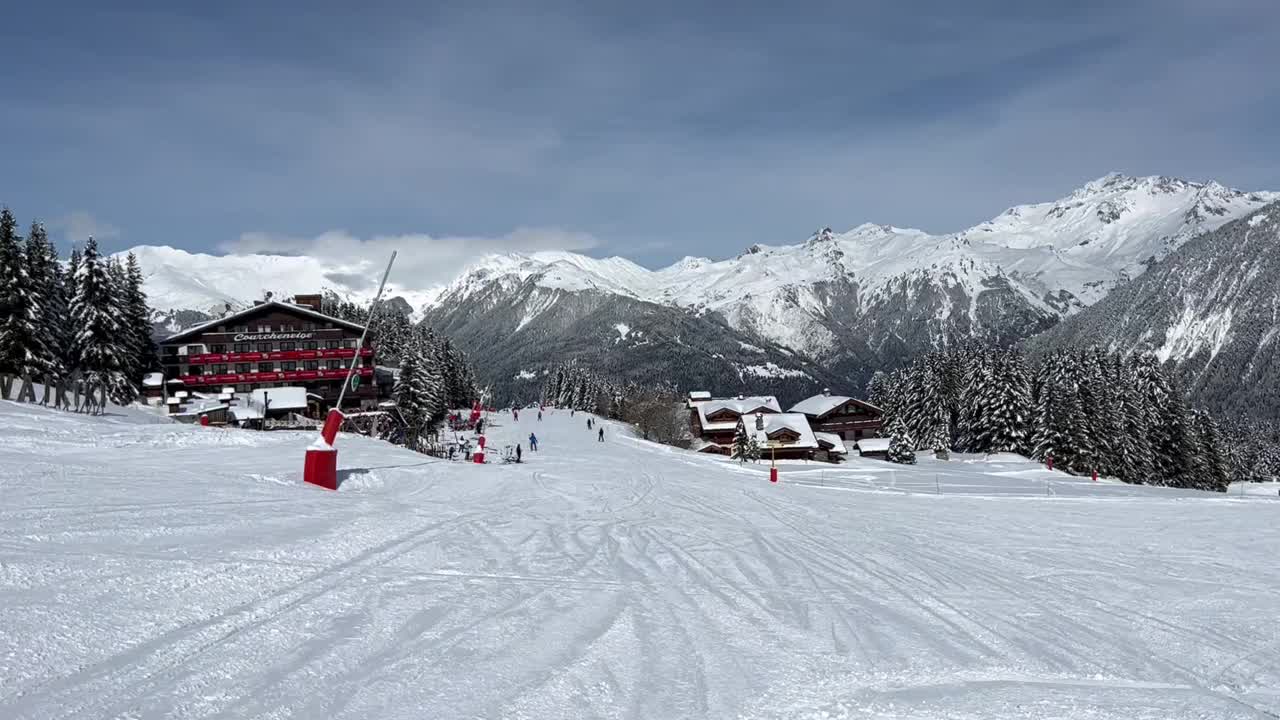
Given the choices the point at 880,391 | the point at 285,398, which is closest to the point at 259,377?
the point at 285,398

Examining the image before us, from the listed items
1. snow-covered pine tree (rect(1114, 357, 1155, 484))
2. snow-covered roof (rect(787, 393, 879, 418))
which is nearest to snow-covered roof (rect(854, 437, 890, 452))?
snow-covered roof (rect(787, 393, 879, 418))

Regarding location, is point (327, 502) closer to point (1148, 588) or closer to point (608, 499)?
point (608, 499)

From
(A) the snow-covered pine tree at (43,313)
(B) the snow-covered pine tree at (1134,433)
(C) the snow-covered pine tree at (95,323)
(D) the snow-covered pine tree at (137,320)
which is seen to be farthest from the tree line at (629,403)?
(A) the snow-covered pine tree at (43,313)

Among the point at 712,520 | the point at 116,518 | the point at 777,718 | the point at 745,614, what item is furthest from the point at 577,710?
the point at 712,520

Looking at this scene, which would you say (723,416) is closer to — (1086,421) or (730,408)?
(730,408)

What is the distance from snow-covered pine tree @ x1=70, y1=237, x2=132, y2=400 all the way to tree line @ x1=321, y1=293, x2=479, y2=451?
15466 mm

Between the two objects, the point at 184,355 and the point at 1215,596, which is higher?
the point at 184,355

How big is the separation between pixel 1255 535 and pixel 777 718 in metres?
19.1

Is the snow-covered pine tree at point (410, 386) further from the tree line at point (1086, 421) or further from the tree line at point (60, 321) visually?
the tree line at point (1086, 421)

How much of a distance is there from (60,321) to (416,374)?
25393 mm

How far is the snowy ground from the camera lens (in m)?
6.00

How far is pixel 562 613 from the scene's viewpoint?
336 inches

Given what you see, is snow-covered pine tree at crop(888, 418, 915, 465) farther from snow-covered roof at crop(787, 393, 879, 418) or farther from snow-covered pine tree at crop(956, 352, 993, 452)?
snow-covered roof at crop(787, 393, 879, 418)

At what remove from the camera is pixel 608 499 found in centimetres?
2300
